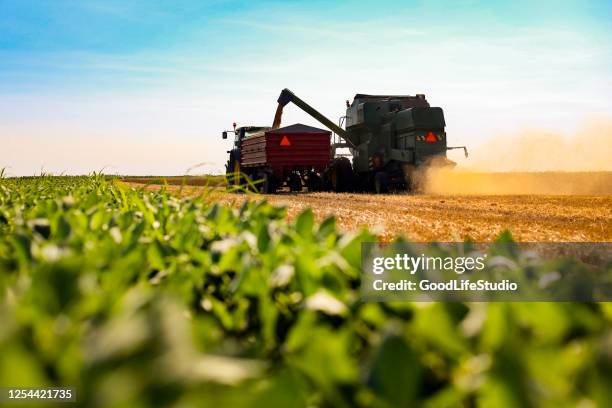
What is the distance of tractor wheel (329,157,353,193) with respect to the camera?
2689 centimetres

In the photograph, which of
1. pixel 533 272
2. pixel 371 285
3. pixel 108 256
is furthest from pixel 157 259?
pixel 533 272

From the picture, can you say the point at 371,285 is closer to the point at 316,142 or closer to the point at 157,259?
A: the point at 157,259

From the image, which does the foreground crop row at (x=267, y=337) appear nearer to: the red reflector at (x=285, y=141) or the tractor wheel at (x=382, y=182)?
the tractor wheel at (x=382, y=182)

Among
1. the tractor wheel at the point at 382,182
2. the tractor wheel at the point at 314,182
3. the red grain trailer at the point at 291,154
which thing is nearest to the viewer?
the tractor wheel at the point at 382,182

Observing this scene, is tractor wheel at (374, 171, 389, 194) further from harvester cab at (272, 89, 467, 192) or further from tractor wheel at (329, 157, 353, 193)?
tractor wheel at (329, 157, 353, 193)

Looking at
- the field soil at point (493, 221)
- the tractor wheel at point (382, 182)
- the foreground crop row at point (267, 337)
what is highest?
the tractor wheel at point (382, 182)

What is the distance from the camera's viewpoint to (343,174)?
26859mm

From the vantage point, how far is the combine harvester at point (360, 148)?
23328 millimetres

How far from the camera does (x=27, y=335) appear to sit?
3.11 ft

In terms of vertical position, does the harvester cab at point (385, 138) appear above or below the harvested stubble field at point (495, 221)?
above

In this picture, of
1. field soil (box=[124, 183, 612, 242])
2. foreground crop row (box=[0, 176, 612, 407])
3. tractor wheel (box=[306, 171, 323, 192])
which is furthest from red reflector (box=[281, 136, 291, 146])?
foreground crop row (box=[0, 176, 612, 407])

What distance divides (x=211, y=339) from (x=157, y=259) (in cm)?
87

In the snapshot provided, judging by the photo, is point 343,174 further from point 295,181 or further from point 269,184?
point 269,184

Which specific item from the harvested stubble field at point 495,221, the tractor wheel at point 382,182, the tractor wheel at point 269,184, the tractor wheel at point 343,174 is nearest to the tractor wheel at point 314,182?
the tractor wheel at point 343,174
